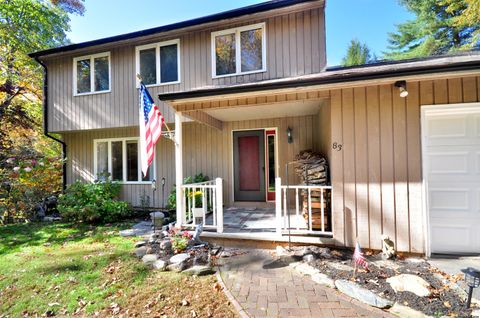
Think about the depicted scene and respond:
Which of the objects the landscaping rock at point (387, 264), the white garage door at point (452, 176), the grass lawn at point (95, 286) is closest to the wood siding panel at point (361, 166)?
the landscaping rock at point (387, 264)

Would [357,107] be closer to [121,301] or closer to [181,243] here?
[181,243]

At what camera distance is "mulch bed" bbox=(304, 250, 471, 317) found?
223 cm

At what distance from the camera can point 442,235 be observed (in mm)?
Answer: 3545

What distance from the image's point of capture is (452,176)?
3.53m

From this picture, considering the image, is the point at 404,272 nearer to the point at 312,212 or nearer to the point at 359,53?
the point at 312,212

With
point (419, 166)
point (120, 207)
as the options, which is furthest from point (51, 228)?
point (419, 166)

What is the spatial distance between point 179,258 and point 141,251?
38.6 inches

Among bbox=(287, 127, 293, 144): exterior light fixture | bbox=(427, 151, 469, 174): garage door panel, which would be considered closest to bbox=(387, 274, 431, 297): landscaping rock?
bbox=(427, 151, 469, 174): garage door panel

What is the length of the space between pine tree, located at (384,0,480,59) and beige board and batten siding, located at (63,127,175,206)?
15.6 m

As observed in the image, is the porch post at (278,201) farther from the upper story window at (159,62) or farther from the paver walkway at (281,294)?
the upper story window at (159,62)

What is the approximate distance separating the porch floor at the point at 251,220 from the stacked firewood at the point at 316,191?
11.2 inches

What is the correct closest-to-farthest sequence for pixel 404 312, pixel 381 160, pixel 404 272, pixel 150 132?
pixel 404 312 → pixel 404 272 → pixel 381 160 → pixel 150 132

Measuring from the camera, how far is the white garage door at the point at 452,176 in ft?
11.3

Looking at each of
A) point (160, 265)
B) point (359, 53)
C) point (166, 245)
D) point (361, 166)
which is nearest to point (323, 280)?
point (361, 166)
